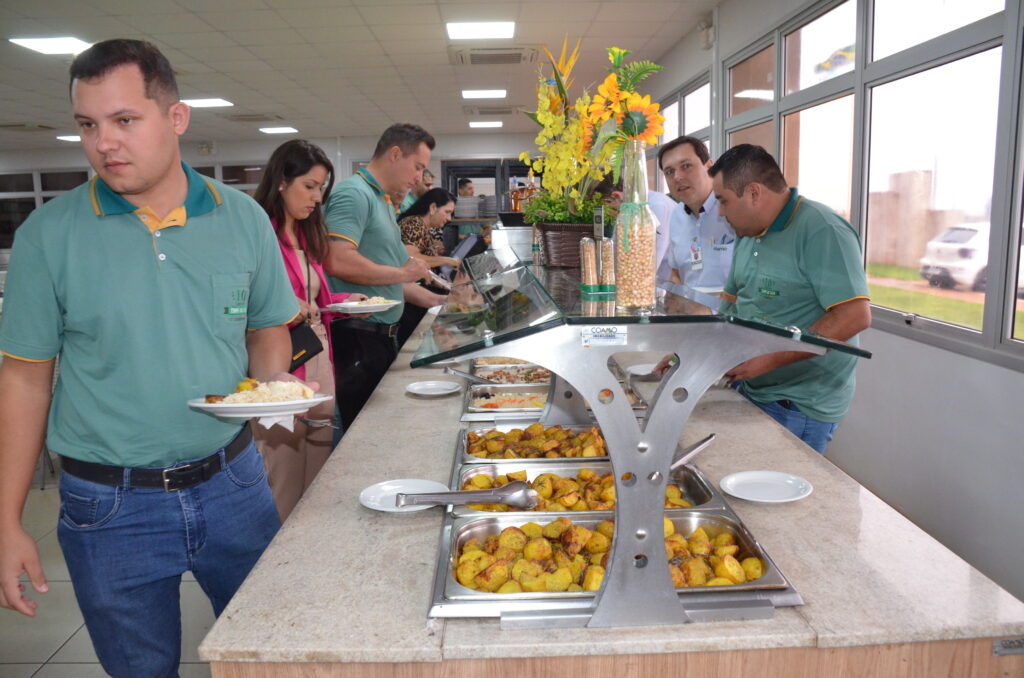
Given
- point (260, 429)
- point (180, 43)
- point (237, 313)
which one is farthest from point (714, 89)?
point (237, 313)

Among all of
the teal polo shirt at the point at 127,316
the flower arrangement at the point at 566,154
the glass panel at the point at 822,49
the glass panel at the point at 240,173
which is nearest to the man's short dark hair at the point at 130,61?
the teal polo shirt at the point at 127,316

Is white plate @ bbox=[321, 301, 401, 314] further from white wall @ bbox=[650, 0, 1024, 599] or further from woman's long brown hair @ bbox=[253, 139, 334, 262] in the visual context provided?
white wall @ bbox=[650, 0, 1024, 599]

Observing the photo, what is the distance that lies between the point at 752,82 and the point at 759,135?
45cm

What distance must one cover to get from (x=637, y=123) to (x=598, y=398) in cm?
63

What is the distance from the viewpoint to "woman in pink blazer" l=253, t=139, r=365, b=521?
259cm

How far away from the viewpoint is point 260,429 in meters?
2.48

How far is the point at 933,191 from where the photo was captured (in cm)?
338

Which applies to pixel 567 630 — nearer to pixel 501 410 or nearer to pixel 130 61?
pixel 501 410

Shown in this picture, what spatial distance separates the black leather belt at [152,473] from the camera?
4.42 ft

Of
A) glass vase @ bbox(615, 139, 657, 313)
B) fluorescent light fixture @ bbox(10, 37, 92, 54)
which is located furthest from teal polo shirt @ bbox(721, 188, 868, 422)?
fluorescent light fixture @ bbox(10, 37, 92, 54)

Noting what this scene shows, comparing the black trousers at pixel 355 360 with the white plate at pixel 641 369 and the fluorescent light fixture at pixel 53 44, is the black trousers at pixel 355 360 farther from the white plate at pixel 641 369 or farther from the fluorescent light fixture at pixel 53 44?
the fluorescent light fixture at pixel 53 44

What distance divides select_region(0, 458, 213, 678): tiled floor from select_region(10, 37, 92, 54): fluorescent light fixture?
206 inches

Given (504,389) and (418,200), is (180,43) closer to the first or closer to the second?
(418,200)

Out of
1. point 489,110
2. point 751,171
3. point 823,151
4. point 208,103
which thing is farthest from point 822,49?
point 208,103
